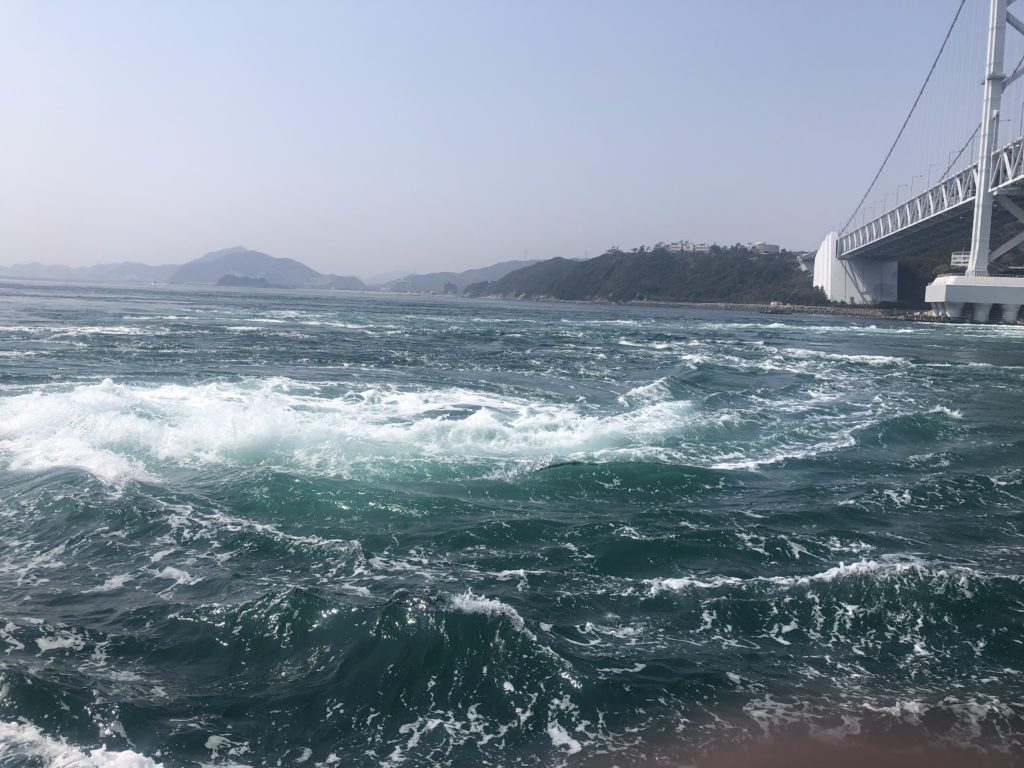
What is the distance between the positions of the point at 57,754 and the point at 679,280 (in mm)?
99455

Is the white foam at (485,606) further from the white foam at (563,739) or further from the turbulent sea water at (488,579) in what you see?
the white foam at (563,739)

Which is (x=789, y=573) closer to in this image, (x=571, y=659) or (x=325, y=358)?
(x=571, y=659)

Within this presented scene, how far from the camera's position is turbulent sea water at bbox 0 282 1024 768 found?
3787 millimetres

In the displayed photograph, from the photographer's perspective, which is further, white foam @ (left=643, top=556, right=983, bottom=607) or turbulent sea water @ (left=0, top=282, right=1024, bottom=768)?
white foam @ (left=643, top=556, right=983, bottom=607)

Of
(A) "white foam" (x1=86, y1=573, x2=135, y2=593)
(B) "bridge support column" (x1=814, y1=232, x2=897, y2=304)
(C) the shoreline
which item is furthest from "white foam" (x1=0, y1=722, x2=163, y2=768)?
(B) "bridge support column" (x1=814, y1=232, x2=897, y2=304)

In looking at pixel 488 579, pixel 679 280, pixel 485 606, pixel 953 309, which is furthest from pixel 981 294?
pixel 679 280

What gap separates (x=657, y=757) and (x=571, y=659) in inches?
37.8

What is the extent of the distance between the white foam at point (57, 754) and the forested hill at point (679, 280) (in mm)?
71955

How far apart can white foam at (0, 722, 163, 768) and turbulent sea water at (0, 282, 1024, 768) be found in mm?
21

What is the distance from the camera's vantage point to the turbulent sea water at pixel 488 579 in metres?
3.79

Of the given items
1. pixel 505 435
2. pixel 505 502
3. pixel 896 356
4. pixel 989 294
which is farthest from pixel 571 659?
pixel 989 294

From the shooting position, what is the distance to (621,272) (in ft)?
354

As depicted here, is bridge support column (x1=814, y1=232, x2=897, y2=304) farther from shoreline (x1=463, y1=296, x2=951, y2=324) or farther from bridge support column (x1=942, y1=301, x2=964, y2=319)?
bridge support column (x1=942, y1=301, x2=964, y2=319)

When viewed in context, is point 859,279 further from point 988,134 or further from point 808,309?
point 988,134
